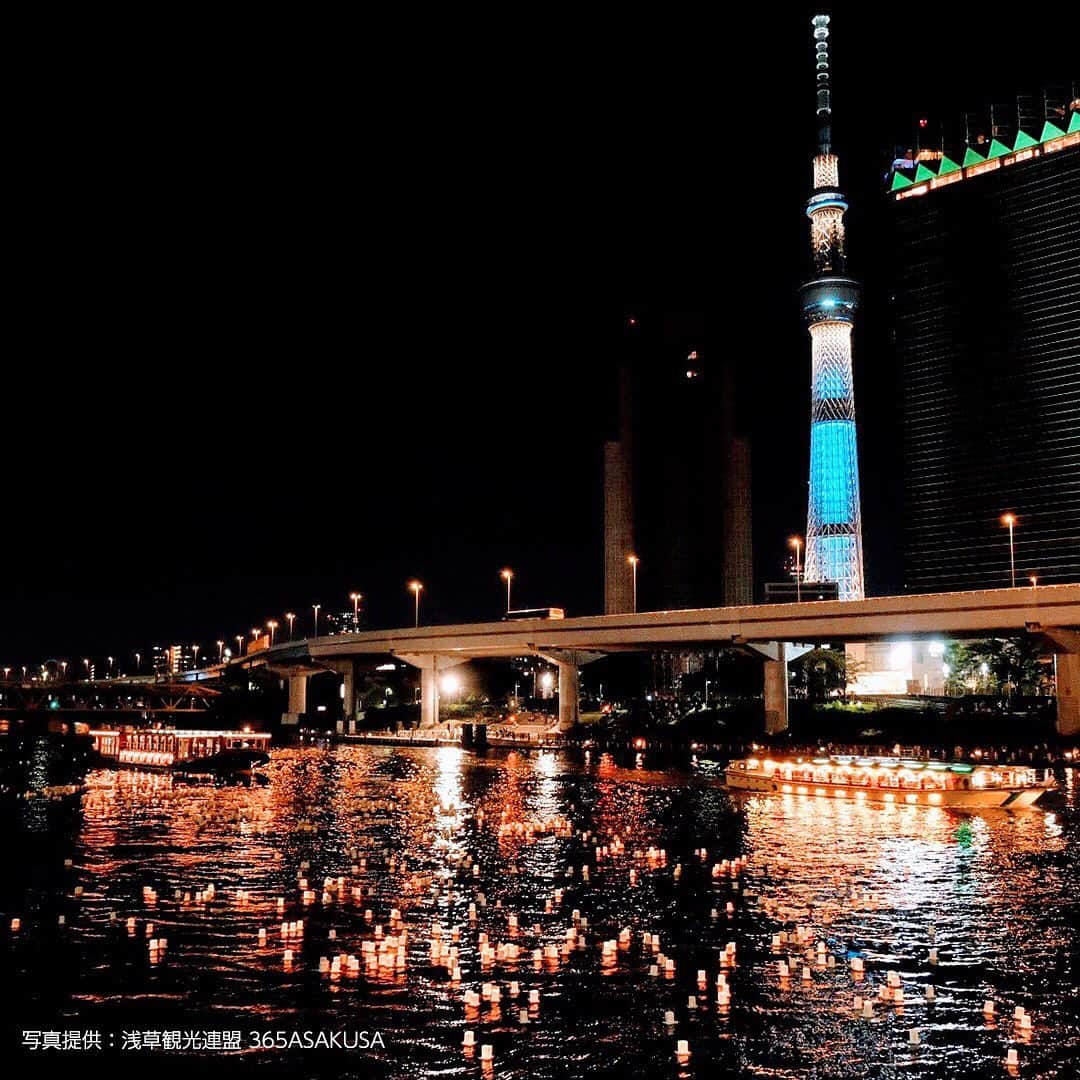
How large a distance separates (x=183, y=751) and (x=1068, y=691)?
219 ft

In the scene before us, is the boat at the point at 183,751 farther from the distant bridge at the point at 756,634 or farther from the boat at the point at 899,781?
the boat at the point at 899,781

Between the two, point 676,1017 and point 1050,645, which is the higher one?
point 1050,645

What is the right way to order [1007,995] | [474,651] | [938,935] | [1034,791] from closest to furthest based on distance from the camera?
[1007,995] < [938,935] < [1034,791] < [474,651]

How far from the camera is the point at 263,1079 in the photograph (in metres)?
21.2

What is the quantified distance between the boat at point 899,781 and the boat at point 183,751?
3303 centimetres

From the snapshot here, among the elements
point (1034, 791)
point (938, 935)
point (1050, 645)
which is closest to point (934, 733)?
point (1050, 645)

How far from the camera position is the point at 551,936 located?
3145 centimetres

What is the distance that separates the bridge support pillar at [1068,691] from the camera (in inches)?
3465

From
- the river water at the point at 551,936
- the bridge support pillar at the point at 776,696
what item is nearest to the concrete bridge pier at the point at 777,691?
the bridge support pillar at the point at 776,696

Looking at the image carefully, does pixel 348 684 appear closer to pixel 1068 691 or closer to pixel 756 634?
pixel 756 634

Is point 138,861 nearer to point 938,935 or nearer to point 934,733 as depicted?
point 938,935

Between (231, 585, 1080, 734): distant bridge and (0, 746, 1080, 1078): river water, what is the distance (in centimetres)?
2839

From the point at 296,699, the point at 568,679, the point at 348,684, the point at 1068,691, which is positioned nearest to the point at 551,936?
the point at 1068,691

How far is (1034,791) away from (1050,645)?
115 feet
